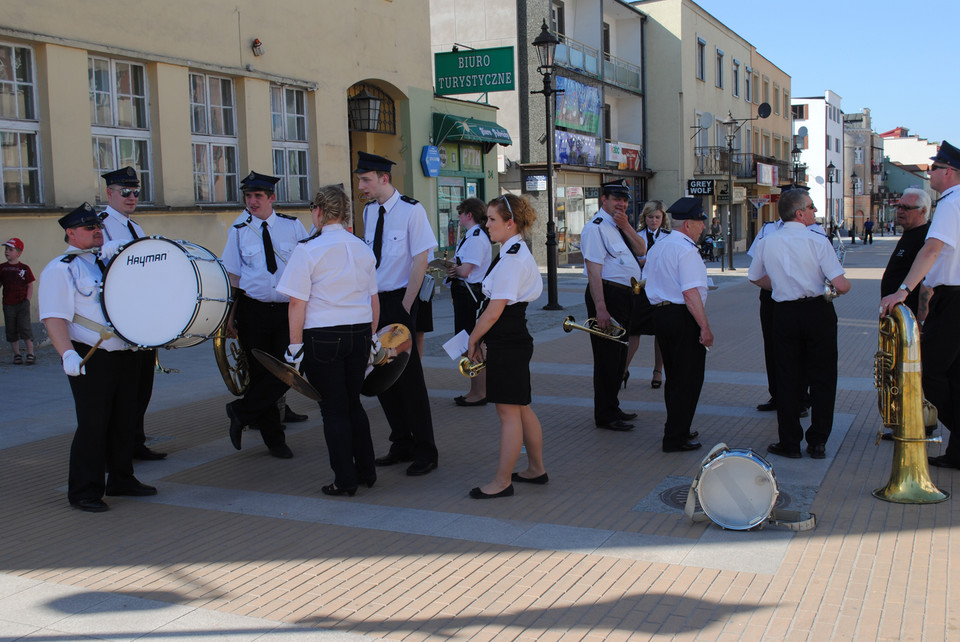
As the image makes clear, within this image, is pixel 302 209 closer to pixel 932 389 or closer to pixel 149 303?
pixel 149 303

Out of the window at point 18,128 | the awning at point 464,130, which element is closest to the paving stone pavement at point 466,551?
the window at point 18,128

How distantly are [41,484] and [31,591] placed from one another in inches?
78.8

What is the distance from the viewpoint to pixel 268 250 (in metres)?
6.69

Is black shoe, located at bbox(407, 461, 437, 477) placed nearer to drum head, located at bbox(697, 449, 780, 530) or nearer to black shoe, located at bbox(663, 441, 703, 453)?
black shoe, located at bbox(663, 441, 703, 453)

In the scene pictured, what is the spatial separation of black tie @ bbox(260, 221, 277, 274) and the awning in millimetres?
12997

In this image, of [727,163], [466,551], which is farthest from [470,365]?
[727,163]

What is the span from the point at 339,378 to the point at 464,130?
1489 centimetres

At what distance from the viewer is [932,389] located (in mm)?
5727

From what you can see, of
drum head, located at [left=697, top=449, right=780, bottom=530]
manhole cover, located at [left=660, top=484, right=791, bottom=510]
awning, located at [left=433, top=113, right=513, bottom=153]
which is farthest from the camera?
awning, located at [left=433, top=113, right=513, bottom=153]

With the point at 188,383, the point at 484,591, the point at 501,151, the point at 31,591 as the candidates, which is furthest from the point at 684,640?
the point at 501,151

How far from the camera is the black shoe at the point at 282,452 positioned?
21.4ft

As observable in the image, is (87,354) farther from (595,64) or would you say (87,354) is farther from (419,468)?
(595,64)

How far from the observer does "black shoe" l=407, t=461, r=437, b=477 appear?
6.00m

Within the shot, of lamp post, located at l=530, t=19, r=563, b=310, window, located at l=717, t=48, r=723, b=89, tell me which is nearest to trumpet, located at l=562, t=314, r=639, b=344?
lamp post, located at l=530, t=19, r=563, b=310
